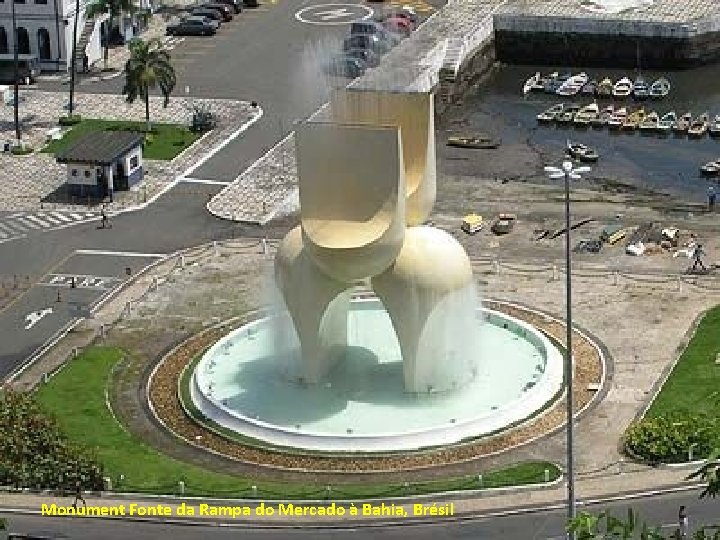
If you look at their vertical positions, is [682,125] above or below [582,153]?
below

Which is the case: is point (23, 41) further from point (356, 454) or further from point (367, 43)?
point (356, 454)

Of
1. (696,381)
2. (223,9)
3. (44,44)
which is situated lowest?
(223,9)

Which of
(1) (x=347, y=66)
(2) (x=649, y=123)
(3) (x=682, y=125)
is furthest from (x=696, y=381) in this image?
(1) (x=347, y=66)

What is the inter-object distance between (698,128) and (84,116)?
37.4 m

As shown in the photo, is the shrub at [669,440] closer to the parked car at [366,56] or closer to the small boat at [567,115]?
the small boat at [567,115]

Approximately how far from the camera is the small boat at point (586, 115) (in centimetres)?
10975

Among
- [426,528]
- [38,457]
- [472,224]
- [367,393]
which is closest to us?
[426,528]

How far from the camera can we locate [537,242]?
87000mm

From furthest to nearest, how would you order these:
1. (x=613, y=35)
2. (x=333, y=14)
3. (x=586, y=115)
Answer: (x=333, y=14) → (x=613, y=35) → (x=586, y=115)

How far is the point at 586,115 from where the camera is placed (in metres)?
110

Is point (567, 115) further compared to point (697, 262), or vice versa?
point (567, 115)

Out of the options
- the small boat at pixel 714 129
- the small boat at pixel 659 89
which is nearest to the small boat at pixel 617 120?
the small boat at pixel 714 129

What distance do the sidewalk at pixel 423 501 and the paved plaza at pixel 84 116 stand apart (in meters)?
34.3

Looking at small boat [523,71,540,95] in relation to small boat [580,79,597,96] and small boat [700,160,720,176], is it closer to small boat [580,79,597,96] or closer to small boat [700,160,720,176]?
small boat [580,79,597,96]
